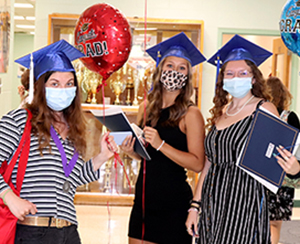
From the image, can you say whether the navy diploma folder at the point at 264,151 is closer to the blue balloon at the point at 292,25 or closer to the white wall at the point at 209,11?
the blue balloon at the point at 292,25

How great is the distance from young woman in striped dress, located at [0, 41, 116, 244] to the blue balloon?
1195 millimetres

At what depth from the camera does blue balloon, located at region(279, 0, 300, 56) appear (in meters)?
2.17

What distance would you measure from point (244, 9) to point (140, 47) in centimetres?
142

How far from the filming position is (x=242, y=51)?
2170 mm

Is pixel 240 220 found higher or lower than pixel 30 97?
lower

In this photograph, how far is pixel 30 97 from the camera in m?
1.72

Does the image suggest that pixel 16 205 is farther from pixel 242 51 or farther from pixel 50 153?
pixel 242 51

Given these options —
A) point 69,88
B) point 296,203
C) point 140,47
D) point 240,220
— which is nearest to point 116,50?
point 69,88

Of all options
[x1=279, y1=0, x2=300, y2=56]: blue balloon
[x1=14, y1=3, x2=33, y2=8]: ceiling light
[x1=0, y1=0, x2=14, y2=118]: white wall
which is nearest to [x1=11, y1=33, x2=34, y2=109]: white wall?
[x1=14, y1=3, x2=33, y2=8]: ceiling light

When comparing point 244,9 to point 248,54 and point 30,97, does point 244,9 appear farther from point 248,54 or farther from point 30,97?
point 30,97

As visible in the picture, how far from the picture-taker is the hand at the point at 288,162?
183 centimetres

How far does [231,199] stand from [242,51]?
806 mm

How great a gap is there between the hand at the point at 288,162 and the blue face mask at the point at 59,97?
102 centimetres

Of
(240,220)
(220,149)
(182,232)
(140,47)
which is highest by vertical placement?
(140,47)
